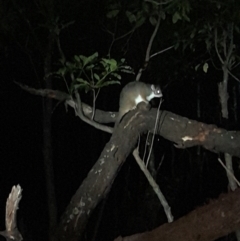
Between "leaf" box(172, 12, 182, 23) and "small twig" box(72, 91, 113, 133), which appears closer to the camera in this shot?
"leaf" box(172, 12, 182, 23)

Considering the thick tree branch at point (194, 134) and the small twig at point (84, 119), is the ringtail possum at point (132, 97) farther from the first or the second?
the thick tree branch at point (194, 134)

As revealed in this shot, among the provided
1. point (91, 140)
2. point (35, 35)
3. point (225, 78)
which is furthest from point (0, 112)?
point (225, 78)

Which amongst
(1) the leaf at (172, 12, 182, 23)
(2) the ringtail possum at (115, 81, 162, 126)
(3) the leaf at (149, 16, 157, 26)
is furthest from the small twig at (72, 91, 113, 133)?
(1) the leaf at (172, 12, 182, 23)

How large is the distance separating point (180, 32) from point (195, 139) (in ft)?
3.34

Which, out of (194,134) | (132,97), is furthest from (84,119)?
(194,134)

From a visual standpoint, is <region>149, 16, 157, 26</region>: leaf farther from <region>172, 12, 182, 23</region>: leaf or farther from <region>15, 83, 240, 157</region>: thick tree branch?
<region>15, 83, 240, 157</region>: thick tree branch

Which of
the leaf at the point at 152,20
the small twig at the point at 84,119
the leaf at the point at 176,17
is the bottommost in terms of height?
→ the small twig at the point at 84,119

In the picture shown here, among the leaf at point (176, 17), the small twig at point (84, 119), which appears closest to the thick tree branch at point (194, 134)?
the small twig at point (84, 119)

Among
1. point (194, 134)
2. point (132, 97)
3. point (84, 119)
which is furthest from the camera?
point (132, 97)

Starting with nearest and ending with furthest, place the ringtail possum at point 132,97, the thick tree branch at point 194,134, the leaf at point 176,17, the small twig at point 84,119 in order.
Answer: the thick tree branch at point 194,134, the leaf at point 176,17, the small twig at point 84,119, the ringtail possum at point 132,97

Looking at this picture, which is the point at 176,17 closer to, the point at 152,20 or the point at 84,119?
the point at 152,20

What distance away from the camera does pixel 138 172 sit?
20.6ft

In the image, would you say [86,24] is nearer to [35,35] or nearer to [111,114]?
[35,35]

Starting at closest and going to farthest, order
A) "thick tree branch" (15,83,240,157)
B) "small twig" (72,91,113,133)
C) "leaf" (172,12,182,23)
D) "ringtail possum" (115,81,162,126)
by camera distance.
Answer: "thick tree branch" (15,83,240,157), "leaf" (172,12,182,23), "small twig" (72,91,113,133), "ringtail possum" (115,81,162,126)
